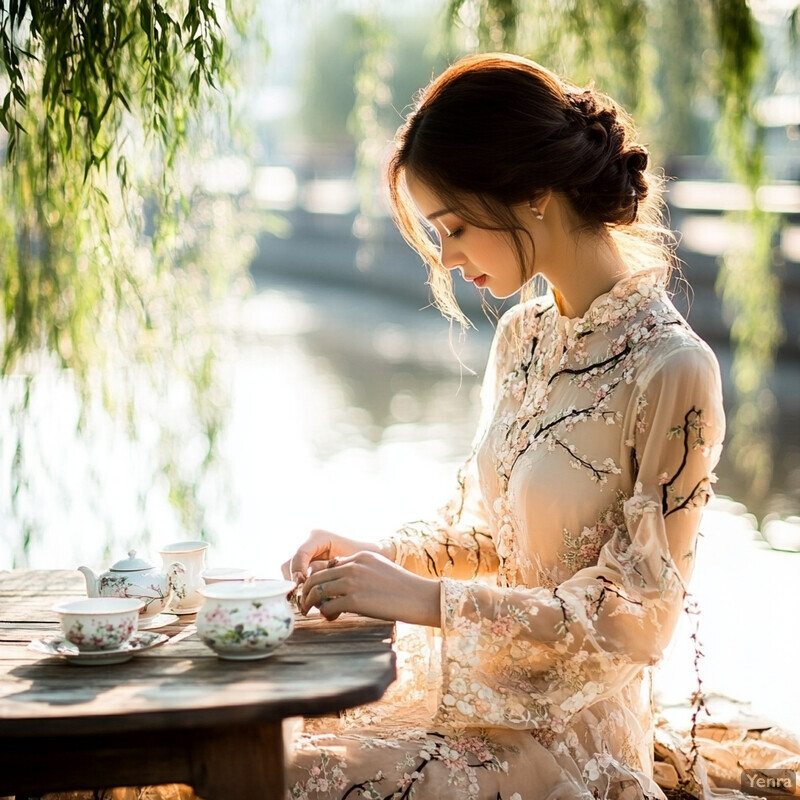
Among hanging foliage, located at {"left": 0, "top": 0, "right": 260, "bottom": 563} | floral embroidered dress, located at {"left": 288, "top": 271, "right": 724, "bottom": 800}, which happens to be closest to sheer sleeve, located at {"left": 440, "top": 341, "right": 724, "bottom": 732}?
floral embroidered dress, located at {"left": 288, "top": 271, "right": 724, "bottom": 800}

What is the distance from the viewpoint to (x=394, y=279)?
1698 centimetres

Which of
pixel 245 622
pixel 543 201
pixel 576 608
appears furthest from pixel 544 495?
pixel 245 622

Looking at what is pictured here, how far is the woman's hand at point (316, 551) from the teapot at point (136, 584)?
0.22m

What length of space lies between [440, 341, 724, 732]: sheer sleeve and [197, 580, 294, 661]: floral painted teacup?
308mm

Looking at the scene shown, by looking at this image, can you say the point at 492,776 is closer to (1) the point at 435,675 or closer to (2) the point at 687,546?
(1) the point at 435,675

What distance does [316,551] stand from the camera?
6.86 ft

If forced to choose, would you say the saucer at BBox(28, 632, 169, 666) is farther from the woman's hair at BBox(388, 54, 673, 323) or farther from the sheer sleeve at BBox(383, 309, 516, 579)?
the woman's hair at BBox(388, 54, 673, 323)

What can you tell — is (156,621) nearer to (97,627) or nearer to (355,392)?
(97,627)

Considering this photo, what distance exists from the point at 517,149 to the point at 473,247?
18 cm

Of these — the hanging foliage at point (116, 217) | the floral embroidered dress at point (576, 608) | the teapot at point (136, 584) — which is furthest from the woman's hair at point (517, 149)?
the teapot at point (136, 584)

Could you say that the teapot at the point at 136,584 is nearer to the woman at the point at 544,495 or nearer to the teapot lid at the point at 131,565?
the teapot lid at the point at 131,565

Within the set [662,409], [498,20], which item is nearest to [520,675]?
[662,409]

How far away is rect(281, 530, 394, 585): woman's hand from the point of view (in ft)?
6.75

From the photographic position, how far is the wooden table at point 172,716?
1.46m
